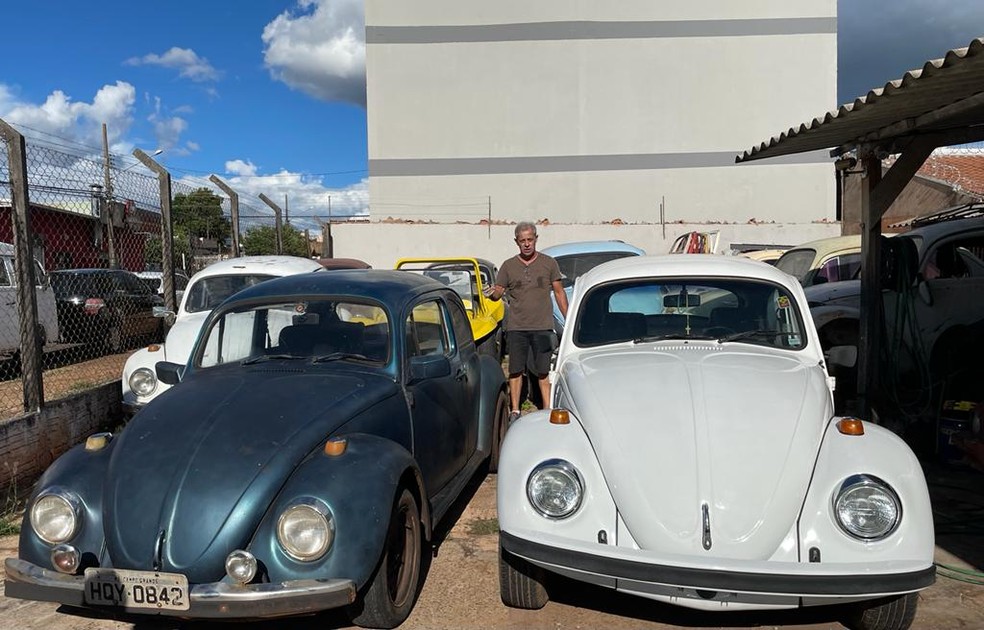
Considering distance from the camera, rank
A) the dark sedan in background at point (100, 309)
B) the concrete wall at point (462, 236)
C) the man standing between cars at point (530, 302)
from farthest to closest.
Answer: the concrete wall at point (462, 236)
the dark sedan in background at point (100, 309)
the man standing between cars at point (530, 302)

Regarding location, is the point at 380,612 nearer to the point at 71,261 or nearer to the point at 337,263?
the point at 337,263

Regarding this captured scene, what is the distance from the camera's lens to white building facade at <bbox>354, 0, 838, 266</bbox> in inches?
944

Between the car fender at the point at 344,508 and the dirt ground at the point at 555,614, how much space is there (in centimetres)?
70

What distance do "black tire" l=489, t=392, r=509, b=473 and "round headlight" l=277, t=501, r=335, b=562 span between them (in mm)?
2548

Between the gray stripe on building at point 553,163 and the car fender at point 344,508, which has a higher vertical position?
the gray stripe on building at point 553,163

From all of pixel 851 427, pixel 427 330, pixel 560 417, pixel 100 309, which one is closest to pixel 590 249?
pixel 427 330

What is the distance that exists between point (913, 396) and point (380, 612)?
528 centimetres

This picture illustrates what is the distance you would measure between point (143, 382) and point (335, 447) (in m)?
3.73

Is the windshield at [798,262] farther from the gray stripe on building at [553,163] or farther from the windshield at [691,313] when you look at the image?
the gray stripe on building at [553,163]

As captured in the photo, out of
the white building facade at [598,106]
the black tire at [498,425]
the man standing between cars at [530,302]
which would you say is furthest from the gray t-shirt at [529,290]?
the white building facade at [598,106]

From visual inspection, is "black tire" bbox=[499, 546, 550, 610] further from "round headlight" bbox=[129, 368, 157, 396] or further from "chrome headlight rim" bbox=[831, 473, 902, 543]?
"round headlight" bbox=[129, 368, 157, 396]

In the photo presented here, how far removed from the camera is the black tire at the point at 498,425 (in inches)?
213

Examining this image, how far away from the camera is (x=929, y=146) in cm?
575

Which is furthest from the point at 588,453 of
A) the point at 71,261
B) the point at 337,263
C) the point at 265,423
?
the point at 71,261
